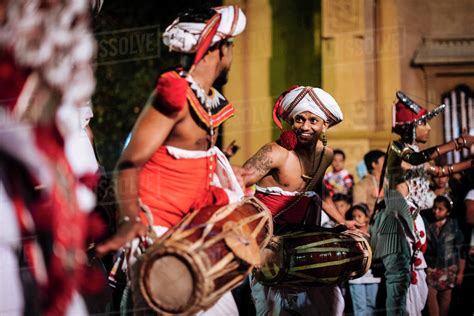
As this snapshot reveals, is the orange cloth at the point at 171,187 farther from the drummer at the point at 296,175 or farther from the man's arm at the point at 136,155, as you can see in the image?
the drummer at the point at 296,175

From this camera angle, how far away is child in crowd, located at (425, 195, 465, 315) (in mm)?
9336

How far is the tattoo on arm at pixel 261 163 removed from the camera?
22.0ft

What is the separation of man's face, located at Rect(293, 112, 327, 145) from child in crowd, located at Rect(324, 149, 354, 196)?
385cm

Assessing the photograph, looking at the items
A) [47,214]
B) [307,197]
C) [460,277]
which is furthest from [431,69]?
[47,214]

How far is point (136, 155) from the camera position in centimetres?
479

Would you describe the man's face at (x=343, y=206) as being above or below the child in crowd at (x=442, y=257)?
above

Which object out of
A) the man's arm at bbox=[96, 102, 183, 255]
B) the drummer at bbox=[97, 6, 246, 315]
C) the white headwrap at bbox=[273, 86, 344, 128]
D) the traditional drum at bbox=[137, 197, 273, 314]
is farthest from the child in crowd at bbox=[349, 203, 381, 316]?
the man's arm at bbox=[96, 102, 183, 255]

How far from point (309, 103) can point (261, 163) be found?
0.47m

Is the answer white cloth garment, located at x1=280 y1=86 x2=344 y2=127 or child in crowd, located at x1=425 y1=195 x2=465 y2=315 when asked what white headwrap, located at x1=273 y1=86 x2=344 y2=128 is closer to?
white cloth garment, located at x1=280 y1=86 x2=344 y2=127

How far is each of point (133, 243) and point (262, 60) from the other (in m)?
8.30

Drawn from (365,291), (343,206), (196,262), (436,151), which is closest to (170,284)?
(196,262)

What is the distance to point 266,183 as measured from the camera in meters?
6.91

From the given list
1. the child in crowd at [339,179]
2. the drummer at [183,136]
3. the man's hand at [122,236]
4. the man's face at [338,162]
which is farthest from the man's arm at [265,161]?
the man's face at [338,162]

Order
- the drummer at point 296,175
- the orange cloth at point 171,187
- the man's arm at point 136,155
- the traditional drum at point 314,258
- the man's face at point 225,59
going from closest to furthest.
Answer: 1. the man's arm at point 136,155
2. the orange cloth at point 171,187
3. the man's face at point 225,59
4. the traditional drum at point 314,258
5. the drummer at point 296,175
